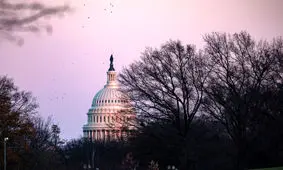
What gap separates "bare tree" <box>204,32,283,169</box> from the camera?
52.4 metres

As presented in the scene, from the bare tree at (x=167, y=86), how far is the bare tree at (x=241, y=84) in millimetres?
1036

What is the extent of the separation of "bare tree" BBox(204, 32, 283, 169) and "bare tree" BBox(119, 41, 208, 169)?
1.04 m

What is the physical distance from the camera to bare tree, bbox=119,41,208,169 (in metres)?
53.9

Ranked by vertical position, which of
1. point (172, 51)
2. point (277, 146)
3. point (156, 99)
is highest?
point (172, 51)

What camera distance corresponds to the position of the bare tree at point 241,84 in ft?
172

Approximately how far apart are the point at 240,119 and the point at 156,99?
560 centimetres

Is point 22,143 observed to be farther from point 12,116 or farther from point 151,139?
point 151,139

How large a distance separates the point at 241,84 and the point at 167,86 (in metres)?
4.72

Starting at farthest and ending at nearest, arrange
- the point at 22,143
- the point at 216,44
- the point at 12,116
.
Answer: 1. the point at 22,143
2. the point at 12,116
3. the point at 216,44

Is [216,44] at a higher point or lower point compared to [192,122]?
higher

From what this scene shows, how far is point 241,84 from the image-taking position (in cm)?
5381

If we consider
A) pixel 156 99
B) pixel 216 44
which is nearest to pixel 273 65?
pixel 216 44

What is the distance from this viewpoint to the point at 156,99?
53938 mm

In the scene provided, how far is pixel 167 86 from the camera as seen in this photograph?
177ft
